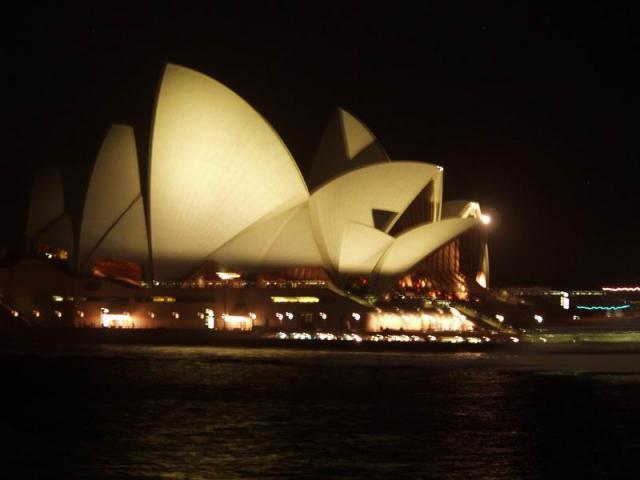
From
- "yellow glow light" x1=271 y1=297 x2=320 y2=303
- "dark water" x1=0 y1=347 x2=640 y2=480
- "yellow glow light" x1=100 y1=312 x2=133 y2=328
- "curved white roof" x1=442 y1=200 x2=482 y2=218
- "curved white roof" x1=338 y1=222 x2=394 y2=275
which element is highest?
"curved white roof" x1=442 y1=200 x2=482 y2=218

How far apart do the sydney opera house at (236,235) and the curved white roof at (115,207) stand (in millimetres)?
64

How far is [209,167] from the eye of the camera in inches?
1911

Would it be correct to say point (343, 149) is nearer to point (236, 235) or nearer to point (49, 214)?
point (236, 235)

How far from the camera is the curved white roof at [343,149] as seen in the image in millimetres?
54188

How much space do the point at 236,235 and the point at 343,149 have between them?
23.5ft

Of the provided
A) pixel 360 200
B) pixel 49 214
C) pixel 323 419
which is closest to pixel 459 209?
pixel 360 200

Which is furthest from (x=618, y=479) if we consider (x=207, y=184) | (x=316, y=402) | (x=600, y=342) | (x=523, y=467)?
(x=207, y=184)

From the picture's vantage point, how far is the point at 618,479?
629 inches

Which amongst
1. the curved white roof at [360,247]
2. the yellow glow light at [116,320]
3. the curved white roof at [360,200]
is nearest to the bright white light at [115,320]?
the yellow glow light at [116,320]

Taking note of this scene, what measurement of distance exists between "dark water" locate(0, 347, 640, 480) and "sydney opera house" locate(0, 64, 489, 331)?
585 inches

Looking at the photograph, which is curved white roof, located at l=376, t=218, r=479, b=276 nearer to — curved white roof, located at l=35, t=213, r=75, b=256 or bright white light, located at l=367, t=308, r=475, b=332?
bright white light, located at l=367, t=308, r=475, b=332

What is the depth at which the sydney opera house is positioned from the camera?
48594 mm

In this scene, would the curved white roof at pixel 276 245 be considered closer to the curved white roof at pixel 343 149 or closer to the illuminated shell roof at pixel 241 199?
the illuminated shell roof at pixel 241 199

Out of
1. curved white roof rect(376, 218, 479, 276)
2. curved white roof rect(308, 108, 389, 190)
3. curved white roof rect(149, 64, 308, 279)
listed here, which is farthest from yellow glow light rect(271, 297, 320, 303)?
curved white roof rect(308, 108, 389, 190)
